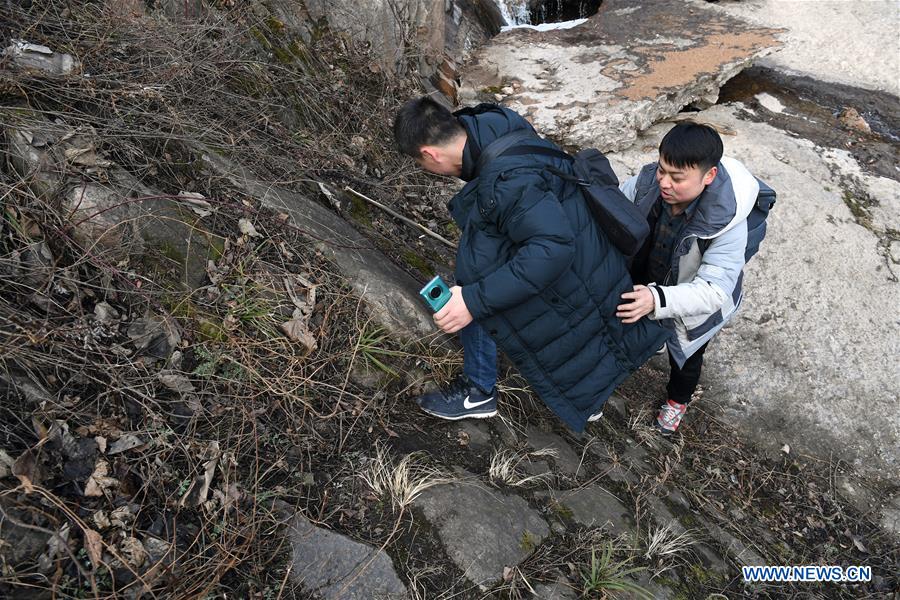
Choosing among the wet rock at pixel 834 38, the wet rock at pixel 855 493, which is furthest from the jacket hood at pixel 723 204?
the wet rock at pixel 834 38

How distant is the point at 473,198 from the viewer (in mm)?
2229

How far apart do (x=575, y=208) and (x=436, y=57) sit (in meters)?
4.13

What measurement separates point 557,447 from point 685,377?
0.91 m

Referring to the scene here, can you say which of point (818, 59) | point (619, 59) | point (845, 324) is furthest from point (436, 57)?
point (818, 59)

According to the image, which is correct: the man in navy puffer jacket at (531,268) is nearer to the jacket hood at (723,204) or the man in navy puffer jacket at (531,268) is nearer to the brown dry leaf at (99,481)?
the jacket hood at (723,204)

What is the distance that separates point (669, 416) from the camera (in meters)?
3.37

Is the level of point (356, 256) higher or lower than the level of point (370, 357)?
higher

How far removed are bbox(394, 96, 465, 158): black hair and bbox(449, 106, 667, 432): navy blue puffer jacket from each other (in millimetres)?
81

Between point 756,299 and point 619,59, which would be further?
point 619,59

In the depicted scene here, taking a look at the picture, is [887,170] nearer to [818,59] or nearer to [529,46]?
[818,59]

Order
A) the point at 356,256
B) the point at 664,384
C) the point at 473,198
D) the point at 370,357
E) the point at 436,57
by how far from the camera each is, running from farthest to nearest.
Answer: the point at 436,57, the point at 664,384, the point at 356,256, the point at 370,357, the point at 473,198

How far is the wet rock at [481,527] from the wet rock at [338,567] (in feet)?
0.85

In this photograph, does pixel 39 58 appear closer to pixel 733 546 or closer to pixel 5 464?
pixel 5 464

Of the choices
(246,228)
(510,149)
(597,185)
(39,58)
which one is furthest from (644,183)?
(39,58)
